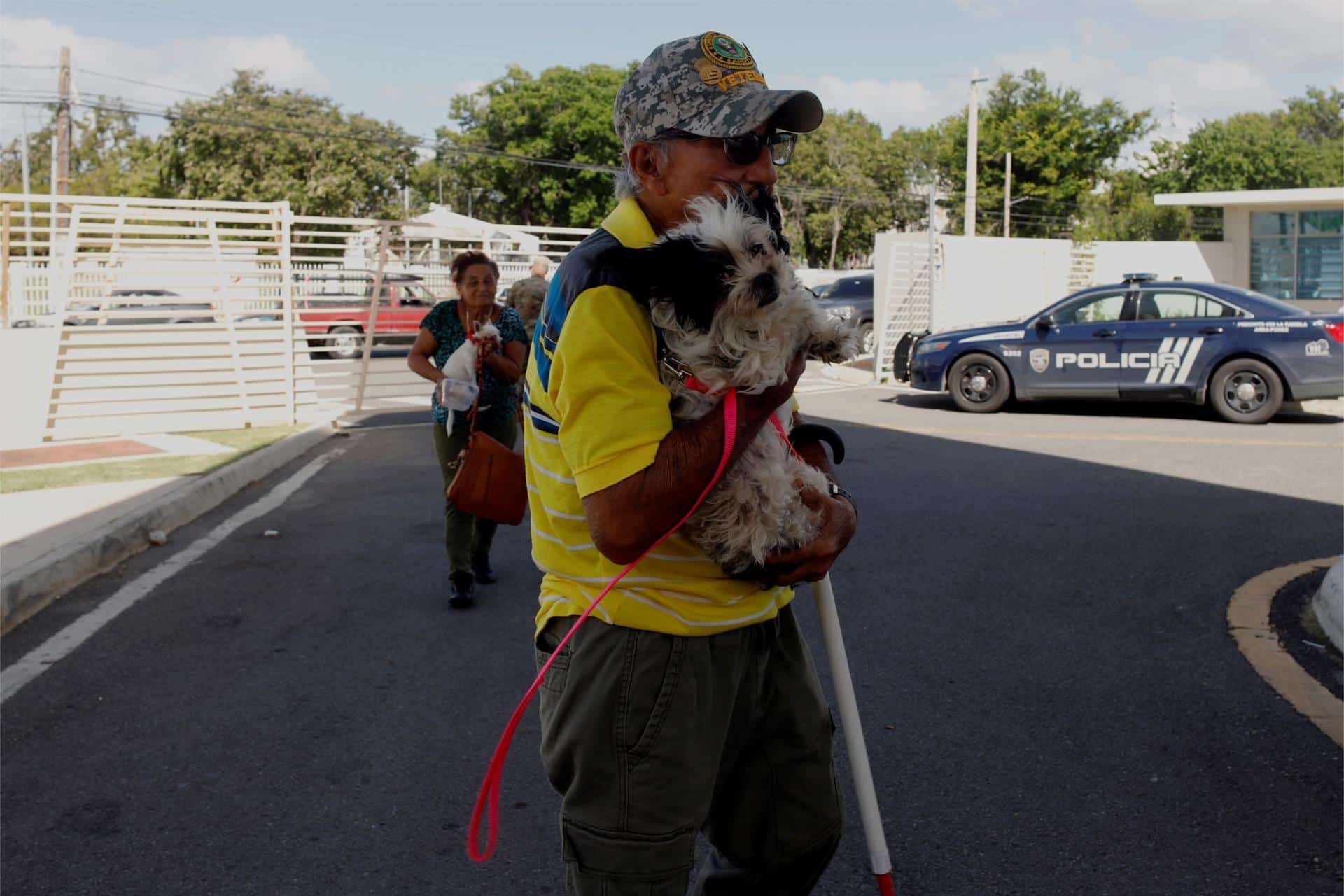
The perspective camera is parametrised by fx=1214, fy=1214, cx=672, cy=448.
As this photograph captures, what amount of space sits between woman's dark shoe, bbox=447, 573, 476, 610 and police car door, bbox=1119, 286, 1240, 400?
991cm

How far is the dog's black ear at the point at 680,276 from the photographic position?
1.81 metres

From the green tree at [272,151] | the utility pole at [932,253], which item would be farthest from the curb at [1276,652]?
the green tree at [272,151]

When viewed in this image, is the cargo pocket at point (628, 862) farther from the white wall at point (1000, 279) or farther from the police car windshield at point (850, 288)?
the police car windshield at point (850, 288)

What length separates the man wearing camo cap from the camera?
6.01 ft

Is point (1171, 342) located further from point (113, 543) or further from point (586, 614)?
point (586, 614)

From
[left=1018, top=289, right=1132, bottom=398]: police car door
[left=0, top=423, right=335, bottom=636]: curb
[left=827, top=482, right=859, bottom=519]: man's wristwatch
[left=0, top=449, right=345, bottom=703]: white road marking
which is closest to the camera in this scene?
[left=827, top=482, right=859, bottom=519]: man's wristwatch

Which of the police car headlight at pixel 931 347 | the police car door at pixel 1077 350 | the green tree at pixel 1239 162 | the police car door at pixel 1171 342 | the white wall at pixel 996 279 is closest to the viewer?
the police car door at pixel 1171 342

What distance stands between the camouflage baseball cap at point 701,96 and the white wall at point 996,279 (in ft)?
62.6

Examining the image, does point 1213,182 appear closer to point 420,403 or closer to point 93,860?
point 420,403

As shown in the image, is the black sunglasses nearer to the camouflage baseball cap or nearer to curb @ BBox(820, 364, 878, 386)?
the camouflage baseball cap

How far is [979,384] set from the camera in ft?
49.4

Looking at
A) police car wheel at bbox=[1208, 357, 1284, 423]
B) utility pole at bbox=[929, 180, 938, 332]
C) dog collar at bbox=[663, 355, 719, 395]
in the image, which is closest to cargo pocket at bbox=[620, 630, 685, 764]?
dog collar at bbox=[663, 355, 719, 395]

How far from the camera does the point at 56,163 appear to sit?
36.2 meters

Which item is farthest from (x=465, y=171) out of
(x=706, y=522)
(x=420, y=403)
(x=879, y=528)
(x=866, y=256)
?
(x=706, y=522)
